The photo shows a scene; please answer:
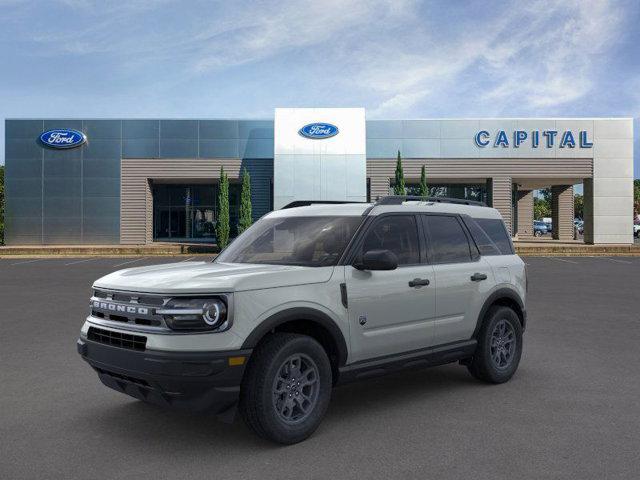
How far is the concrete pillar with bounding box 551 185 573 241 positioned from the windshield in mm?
43622

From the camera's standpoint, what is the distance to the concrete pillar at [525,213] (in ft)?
160

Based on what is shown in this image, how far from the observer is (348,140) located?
114 feet

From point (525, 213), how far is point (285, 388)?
47.9m

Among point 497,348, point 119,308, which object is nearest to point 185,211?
→ point 497,348

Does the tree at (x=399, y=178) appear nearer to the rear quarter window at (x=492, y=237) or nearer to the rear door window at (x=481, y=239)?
the rear quarter window at (x=492, y=237)

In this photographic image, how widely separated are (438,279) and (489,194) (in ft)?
112


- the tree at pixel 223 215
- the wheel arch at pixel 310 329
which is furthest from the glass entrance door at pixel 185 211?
the wheel arch at pixel 310 329

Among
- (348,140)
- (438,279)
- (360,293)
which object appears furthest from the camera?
(348,140)

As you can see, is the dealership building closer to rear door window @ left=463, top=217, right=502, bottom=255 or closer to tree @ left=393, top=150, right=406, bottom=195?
tree @ left=393, top=150, right=406, bottom=195

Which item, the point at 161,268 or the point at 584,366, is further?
the point at 584,366

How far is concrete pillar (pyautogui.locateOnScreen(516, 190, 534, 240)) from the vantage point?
48.7m

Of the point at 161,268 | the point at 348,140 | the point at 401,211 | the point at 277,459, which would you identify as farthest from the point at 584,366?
the point at 348,140

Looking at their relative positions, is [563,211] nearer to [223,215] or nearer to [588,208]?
[588,208]

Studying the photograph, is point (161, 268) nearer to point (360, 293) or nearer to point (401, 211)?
point (360, 293)
